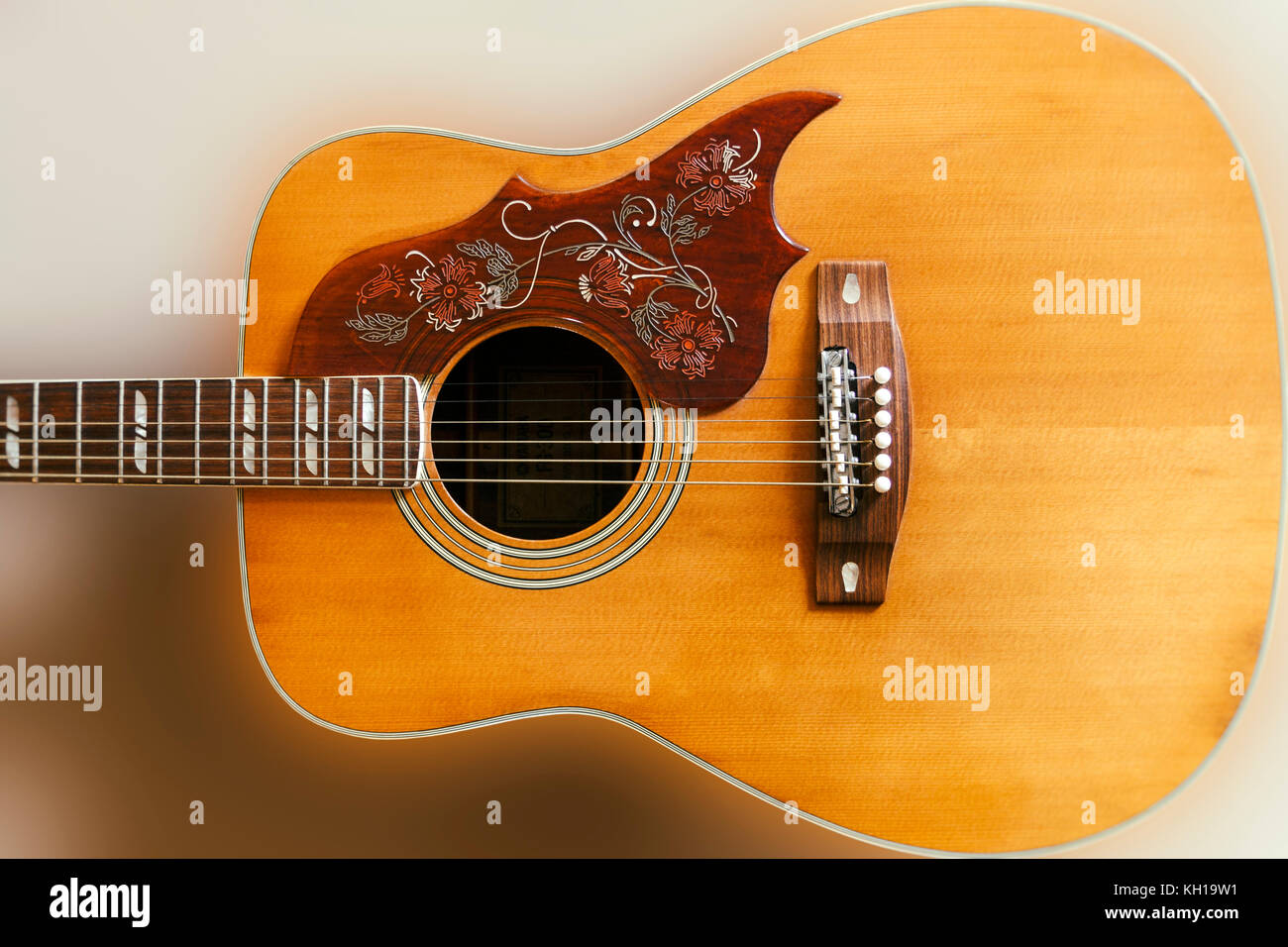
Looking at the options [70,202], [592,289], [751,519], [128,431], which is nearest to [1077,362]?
[751,519]

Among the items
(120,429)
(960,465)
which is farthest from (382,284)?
(960,465)

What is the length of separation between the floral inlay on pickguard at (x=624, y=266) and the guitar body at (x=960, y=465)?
0.01 meters

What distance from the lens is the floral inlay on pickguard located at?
97 centimetres

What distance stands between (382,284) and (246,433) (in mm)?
304

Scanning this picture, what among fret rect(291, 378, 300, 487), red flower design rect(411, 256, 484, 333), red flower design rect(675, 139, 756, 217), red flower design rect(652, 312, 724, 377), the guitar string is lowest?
the guitar string

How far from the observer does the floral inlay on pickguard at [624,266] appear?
0.97m

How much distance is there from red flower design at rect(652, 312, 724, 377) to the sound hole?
215 millimetres

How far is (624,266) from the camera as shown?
0.98 m

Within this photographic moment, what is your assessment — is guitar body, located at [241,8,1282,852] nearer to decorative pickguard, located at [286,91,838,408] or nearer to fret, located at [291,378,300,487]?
decorative pickguard, located at [286,91,838,408]

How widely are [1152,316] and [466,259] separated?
1011 mm

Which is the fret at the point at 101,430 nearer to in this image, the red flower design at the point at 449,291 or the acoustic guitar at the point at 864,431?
the acoustic guitar at the point at 864,431

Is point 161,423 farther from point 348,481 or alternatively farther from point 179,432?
point 348,481

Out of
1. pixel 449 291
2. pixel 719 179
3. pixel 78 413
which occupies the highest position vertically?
pixel 719 179

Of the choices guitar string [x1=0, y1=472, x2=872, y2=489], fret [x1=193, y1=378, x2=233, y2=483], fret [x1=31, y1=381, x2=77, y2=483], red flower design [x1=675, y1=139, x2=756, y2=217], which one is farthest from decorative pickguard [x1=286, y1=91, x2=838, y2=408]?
fret [x1=31, y1=381, x2=77, y2=483]
